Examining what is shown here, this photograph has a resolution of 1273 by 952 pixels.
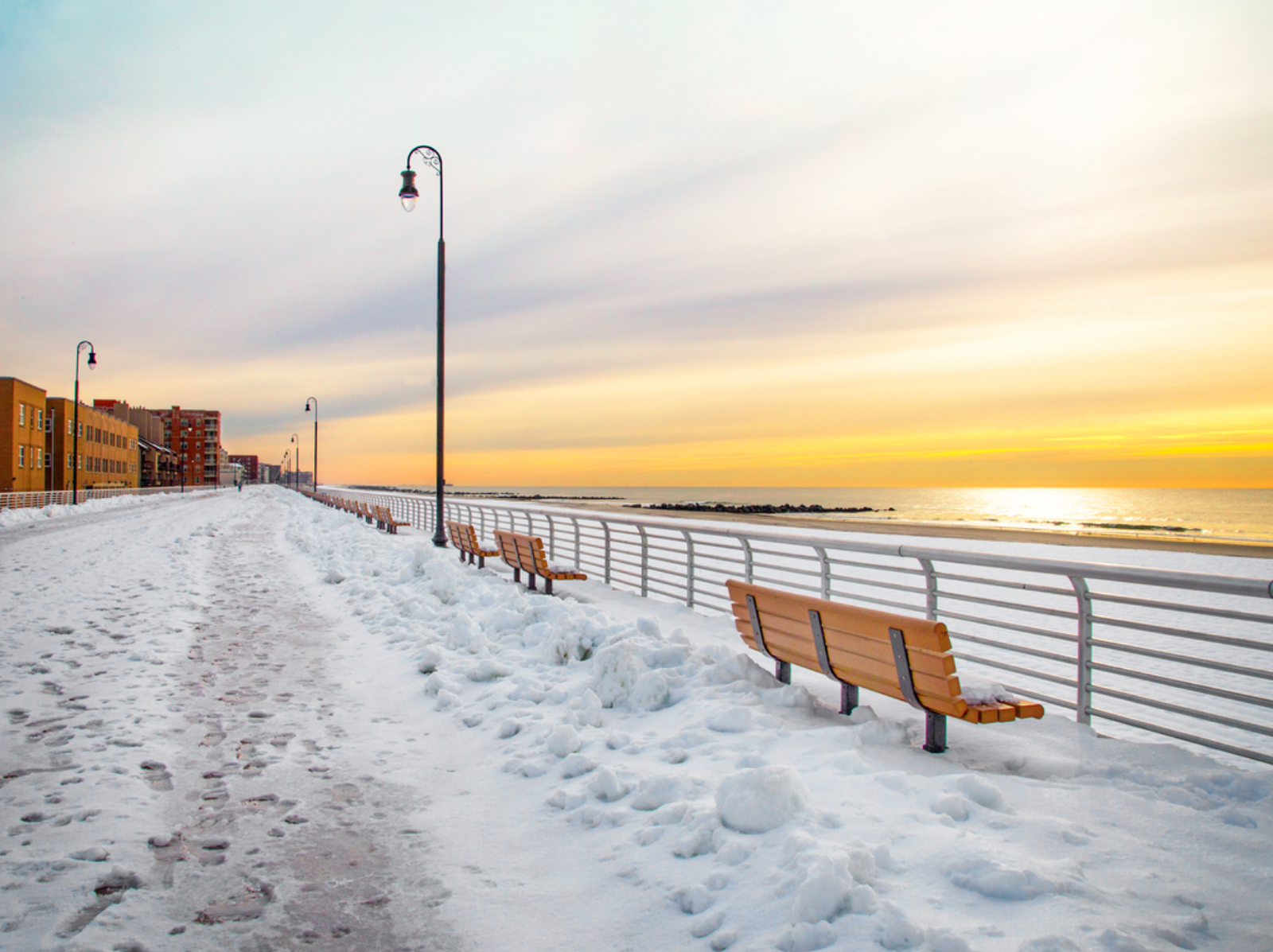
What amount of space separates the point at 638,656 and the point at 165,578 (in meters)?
10.3

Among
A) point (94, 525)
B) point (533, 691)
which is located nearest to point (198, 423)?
point (94, 525)

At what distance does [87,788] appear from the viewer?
13.5 feet

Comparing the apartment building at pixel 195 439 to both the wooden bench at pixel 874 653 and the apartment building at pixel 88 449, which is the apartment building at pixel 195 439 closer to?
the apartment building at pixel 88 449

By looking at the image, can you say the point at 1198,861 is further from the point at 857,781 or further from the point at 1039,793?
the point at 857,781

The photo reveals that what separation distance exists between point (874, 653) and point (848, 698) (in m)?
0.76

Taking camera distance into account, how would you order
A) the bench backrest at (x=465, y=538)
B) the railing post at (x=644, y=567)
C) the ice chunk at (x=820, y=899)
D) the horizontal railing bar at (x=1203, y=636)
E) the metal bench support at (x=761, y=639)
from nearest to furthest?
the ice chunk at (x=820, y=899), the horizontal railing bar at (x=1203, y=636), the metal bench support at (x=761, y=639), the railing post at (x=644, y=567), the bench backrest at (x=465, y=538)

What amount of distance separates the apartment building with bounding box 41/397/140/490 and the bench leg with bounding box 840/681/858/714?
63.5 meters

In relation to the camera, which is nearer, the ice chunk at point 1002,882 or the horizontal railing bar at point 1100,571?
the ice chunk at point 1002,882

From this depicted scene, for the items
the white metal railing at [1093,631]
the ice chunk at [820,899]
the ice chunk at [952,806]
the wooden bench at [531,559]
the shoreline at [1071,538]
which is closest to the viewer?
the ice chunk at [820,899]

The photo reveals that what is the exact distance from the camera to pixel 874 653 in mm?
4648

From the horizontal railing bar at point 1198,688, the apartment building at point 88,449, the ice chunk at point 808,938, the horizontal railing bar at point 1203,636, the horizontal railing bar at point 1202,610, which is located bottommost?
the ice chunk at point 808,938

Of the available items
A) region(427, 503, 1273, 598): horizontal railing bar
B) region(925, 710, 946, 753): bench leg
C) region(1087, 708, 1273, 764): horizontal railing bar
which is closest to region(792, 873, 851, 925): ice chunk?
region(925, 710, 946, 753): bench leg

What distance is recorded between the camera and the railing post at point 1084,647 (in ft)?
16.4

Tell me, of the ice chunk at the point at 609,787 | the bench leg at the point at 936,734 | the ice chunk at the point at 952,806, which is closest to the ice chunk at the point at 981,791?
the ice chunk at the point at 952,806
